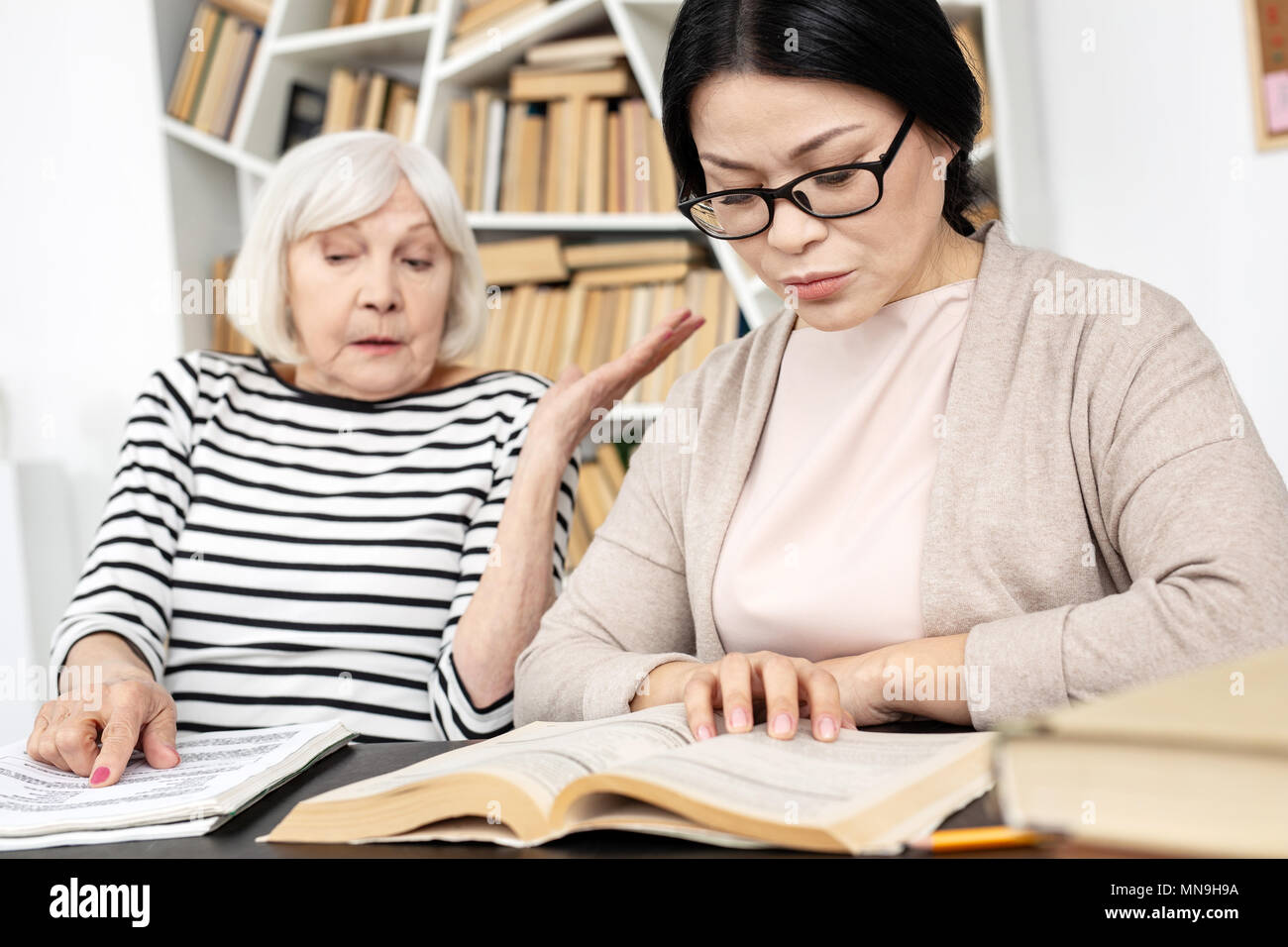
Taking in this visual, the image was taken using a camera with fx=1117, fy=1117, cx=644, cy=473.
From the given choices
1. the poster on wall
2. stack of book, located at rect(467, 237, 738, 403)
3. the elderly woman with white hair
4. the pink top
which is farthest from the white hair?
the poster on wall

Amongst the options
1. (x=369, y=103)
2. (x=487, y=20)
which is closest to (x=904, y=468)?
(x=487, y=20)

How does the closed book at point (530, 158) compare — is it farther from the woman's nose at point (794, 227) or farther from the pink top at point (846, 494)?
the woman's nose at point (794, 227)

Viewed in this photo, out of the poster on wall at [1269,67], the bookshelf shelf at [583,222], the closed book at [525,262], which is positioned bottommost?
the closed book at [525,262]

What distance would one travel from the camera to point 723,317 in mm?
2607

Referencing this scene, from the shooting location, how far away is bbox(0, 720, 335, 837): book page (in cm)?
74

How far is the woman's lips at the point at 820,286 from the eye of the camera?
103cm

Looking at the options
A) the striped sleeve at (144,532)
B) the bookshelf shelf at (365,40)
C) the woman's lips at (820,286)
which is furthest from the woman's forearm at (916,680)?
the bookshelf shelf at (365,40)

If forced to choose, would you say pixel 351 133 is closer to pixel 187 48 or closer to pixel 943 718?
pixel 943 718

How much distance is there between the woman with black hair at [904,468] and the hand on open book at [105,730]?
34 centimetres

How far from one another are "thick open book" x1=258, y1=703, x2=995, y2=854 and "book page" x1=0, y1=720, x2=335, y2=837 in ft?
0.43

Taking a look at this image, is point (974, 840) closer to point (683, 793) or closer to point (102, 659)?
point (683, 793)

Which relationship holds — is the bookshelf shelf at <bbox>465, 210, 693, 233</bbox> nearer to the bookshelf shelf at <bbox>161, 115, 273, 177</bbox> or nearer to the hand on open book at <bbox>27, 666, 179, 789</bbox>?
the bookshelf shelf at <bbox>161, 115, 273, 177</bbox>
